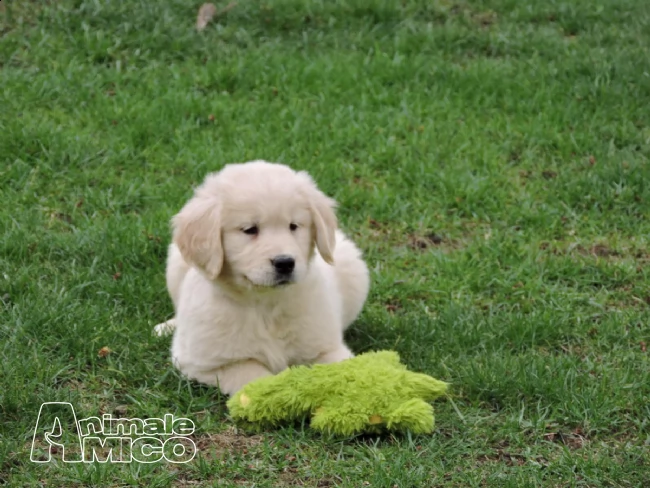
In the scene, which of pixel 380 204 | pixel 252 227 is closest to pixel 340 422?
pixel 252 227

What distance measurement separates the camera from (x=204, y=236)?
415 cm

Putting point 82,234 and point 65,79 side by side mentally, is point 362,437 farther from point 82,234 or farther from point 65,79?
point 65,79

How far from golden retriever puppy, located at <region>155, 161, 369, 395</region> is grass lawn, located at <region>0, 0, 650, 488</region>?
217mm

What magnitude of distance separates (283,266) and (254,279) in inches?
5.5

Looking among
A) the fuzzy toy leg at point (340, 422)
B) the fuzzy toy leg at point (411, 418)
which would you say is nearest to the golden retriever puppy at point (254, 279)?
the fuzzy toy leg at point (340, 422)

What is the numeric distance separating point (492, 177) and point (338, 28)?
2.67m

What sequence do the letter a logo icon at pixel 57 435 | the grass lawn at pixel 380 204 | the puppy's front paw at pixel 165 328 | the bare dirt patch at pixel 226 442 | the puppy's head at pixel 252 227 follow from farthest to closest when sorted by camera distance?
1. the puppy's front paw at pixel 165 328
2. the puppy's head at pixel 252 227
3. the grass lawn at pixel 380 204
4. the bare dirt patch at pixel 226 442
5. the letter a logo icon at pixel 57 435

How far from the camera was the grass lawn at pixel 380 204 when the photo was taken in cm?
398

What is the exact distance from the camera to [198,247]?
4.17m

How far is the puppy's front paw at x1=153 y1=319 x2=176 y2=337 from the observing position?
4.77m

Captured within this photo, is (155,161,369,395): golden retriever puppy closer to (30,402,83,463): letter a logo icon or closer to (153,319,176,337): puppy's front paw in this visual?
(153,319,176,337): puppy's front paw

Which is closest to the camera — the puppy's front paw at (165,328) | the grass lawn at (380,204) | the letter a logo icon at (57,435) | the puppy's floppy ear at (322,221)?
the letter a logo icon at (57,435)

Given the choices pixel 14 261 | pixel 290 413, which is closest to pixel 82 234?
pixel 14 261

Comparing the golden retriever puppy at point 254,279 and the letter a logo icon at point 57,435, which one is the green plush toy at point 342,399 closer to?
the golden retriever puppy at point 254,279
